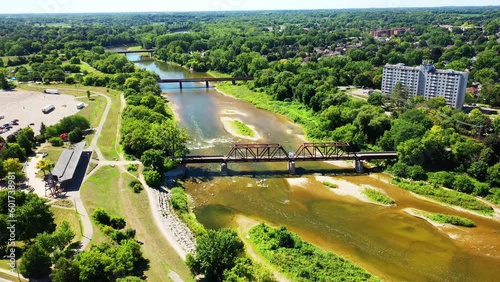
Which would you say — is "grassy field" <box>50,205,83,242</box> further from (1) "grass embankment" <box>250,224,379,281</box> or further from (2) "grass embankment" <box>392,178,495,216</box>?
(2) "grass embankment" <box>392,178,495,216</box>

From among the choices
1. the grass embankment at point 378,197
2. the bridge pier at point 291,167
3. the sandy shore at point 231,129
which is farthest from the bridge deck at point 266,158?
the sandy shore at point 231,129

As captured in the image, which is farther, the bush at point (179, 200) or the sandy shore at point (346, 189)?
the sandy shore at point (346, 189)

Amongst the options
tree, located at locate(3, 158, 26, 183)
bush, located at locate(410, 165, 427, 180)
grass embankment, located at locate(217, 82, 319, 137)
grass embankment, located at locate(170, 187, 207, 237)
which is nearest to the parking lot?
tree, located at locate(3, 158, 26, 183)

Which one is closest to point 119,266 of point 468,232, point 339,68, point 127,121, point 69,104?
point 468,232

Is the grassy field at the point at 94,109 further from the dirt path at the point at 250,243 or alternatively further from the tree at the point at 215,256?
the tree at the point at 215,256

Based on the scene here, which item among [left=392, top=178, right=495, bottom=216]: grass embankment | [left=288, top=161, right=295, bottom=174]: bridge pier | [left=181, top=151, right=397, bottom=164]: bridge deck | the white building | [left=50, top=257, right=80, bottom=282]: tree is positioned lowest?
[left=392, top=178, right=495, bottom=216]: grass embankment
